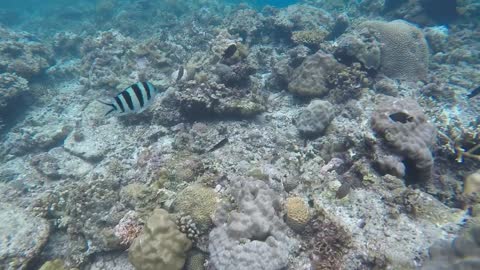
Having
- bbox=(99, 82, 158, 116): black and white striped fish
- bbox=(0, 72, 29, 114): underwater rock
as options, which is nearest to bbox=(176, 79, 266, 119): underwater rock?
bbox=(99, 82, 158, 116): black and white striped fish

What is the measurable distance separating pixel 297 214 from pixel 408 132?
2640mm

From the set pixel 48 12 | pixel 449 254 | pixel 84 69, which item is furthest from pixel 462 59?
pixel 48 12

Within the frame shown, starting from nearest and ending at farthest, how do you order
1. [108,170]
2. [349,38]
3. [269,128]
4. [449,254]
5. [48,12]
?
1. [449,254]
2. [108,170]
3. [269,128]
4. [349,38]
5. [48,12]

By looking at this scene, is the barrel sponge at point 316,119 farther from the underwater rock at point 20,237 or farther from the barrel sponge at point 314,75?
the underwater rock at point 20,237

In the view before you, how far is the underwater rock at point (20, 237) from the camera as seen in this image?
4.68 meters

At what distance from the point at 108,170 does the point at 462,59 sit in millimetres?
14054

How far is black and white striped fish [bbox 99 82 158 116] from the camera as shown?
13.4 ft

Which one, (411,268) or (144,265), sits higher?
(144,265)

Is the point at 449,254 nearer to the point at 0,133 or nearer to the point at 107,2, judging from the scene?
the point at 0,133

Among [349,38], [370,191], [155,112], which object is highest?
[349,38]

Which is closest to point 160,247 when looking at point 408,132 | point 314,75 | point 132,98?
point 132,98

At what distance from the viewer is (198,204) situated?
4.51 m

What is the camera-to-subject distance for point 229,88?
24.9ft

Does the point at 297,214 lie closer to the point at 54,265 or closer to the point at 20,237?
the point at 54,265
